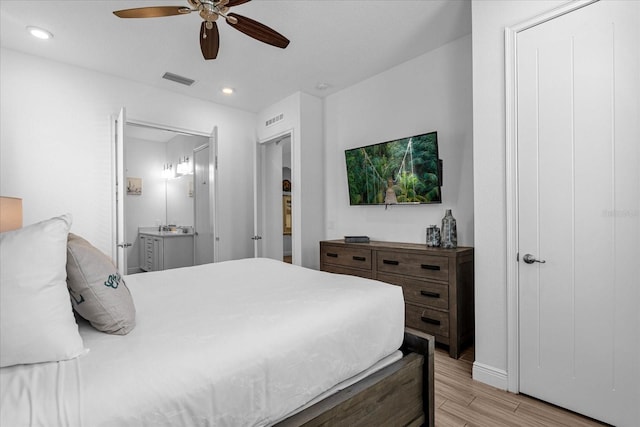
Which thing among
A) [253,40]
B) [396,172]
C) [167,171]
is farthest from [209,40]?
[167,171]

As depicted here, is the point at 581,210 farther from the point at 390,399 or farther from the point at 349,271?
the point at 349,271

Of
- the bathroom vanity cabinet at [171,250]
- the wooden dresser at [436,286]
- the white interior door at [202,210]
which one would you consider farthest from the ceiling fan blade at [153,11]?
the bathroom vanity cabinet at [171,250]

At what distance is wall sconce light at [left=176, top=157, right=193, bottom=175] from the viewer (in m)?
5.56

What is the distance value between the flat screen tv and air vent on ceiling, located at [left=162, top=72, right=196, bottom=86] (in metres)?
2.17

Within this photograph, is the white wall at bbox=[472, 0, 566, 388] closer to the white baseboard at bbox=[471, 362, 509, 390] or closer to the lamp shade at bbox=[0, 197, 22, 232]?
the white baseboard at bbox=[471, 362, 509, 390]

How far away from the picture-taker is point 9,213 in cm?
194

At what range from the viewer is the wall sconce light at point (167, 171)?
6298mm

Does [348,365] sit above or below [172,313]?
below

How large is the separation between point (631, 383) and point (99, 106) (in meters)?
5.18

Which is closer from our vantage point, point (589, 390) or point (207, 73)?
point (589, 390)

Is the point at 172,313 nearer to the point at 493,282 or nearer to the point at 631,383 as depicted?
the point at 493,282

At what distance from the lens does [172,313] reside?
1348 mm

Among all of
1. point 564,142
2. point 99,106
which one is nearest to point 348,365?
point 564,142

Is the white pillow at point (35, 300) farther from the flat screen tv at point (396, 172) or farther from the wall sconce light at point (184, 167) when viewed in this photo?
the wall sconce light at point (184, 167)
